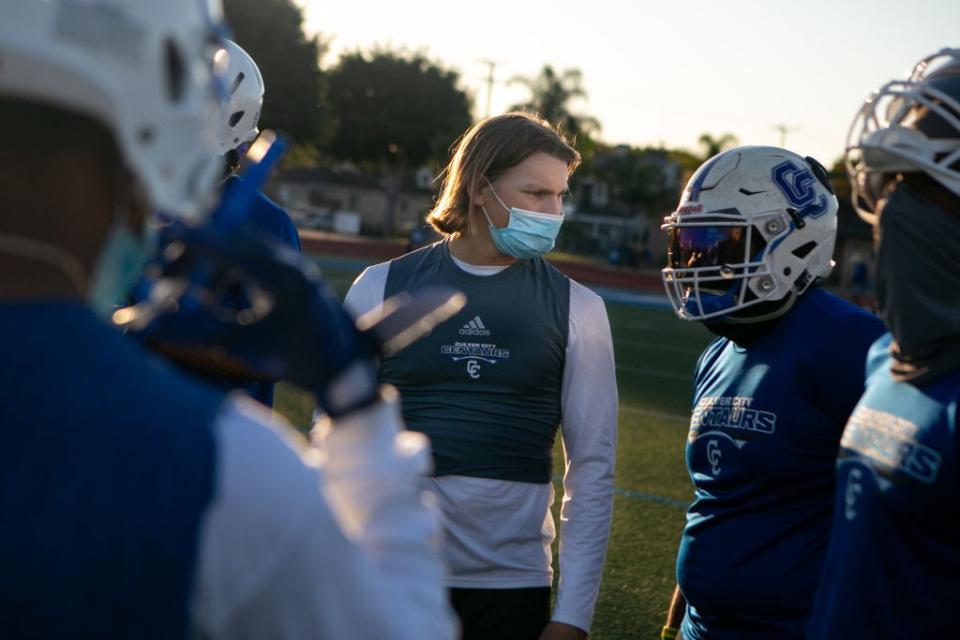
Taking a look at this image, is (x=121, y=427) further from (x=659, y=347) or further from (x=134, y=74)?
(x=659, y=347)

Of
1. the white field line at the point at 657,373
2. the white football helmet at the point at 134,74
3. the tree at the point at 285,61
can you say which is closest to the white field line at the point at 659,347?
the white field line at the point at 657,373

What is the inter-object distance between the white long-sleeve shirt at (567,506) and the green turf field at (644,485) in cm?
210

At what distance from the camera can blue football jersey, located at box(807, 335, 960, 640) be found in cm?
202

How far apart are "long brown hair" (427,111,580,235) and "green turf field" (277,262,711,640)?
8.76ft

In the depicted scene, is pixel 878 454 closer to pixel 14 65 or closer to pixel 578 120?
pixel 14 65

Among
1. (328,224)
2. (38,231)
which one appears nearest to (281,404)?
(38,231)

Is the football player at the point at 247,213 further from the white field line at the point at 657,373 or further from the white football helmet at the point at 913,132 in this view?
the white field line at the point at 657,373

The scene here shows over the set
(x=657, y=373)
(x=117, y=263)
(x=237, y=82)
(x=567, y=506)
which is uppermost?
(x=237, y=82)

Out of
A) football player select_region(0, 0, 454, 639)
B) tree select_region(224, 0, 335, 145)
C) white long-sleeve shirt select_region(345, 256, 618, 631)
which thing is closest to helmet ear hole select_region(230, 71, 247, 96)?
white long-sleeve shirt select_region(345, 256, 618, 631)

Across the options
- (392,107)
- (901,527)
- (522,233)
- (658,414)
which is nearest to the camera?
(901,527)

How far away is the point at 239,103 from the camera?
4199 mm

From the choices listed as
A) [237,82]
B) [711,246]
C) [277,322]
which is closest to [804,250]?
[711,246]

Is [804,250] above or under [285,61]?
above

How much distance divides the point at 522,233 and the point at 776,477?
129 cm
